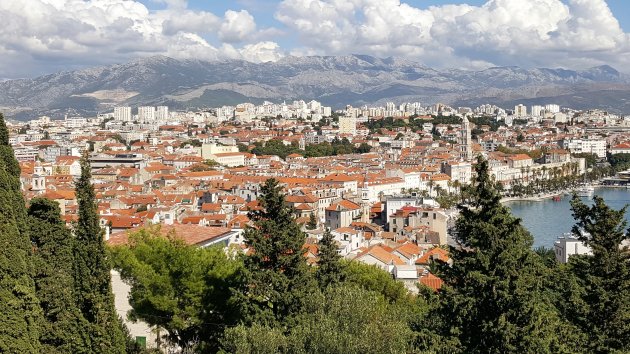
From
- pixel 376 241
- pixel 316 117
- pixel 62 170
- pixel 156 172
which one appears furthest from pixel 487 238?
pixel 316 117

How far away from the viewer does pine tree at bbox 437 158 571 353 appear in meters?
4.06

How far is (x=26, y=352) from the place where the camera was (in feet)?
12.2

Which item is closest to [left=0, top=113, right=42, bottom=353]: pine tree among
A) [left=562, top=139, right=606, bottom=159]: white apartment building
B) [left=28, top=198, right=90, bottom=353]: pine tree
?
[left=28, top=198, right=90, bottom=353]: pine tree

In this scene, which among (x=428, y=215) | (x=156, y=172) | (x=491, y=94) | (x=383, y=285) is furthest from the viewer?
(x=491, y=94)

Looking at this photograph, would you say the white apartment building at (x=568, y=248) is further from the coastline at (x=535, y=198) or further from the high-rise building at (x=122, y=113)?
the high-rise building at (x=122, y=113)

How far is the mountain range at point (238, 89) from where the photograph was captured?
116875mm

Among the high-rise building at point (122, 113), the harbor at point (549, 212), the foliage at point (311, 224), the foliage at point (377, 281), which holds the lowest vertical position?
the harbor at point (549, 212)

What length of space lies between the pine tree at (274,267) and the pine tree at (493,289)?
1.03 meters

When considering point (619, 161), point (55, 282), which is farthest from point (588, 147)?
point (55, 282)

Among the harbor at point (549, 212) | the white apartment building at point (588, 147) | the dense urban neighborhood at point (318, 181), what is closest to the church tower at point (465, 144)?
the dense urban neighborhood at point (318, 181)

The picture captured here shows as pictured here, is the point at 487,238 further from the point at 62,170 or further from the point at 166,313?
the point at 62,170

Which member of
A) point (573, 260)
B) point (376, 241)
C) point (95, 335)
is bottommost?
point (376, 241)

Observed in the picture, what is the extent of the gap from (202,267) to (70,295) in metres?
1.66

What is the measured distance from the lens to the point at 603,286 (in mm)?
4691
